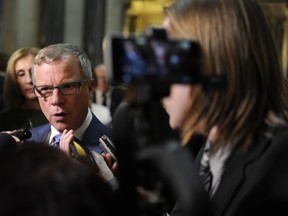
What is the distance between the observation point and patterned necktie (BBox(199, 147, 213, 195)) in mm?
1717

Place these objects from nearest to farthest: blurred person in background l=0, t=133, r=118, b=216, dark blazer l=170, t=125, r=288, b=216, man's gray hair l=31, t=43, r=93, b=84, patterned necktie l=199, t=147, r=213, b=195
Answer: blurred person in background l=0, t=133, r=118, b=216
dark blazer l=170, t=125, r=288, b=216
patterned necktie l=199, t=147, r=213, b=195
man's gray hair l=31, t=43, r=93, b=84

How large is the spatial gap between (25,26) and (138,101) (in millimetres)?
11502

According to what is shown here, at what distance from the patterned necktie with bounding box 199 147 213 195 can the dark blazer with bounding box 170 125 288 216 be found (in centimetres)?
6

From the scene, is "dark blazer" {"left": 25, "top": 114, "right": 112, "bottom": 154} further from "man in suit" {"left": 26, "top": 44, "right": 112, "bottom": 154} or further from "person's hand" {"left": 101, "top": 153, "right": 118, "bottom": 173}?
"person's hand" {"left": 101, "top": 153, "right": 118, "bottom": 173}

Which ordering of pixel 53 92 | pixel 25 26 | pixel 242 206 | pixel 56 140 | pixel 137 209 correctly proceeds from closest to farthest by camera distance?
1. pixel 137 209
2. pixel 242 206
3. pixel 56 140
4. pixel 53 92
5. pixel 25 26

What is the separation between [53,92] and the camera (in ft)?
9.64

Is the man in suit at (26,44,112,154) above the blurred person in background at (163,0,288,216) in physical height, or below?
below

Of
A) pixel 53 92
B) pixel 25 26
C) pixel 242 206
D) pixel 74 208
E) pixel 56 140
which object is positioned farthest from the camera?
pixel 25 26

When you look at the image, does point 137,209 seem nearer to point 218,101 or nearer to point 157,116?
point 157,116

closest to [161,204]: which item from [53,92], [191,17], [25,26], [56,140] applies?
[191,17]

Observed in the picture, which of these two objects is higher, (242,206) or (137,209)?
(137,209)

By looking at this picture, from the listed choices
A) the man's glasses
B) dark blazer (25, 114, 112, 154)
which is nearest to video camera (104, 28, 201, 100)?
dark blazer (25, 114, 112, 154)

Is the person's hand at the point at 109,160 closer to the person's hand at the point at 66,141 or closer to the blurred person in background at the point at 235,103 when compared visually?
the person's hand at the point at 66,141

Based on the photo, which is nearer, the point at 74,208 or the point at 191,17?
the point at 74,208
